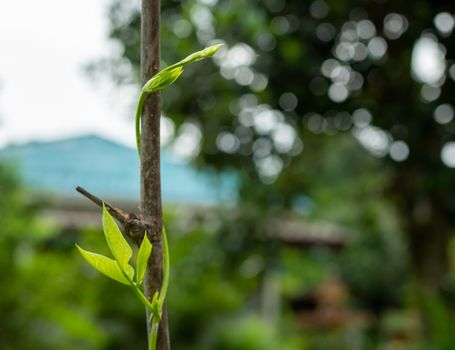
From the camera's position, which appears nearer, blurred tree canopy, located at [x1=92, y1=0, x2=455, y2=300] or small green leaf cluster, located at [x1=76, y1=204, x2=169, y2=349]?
small green leaf cluster, located at [x1=76, y1=204, x2=169, y2=349]

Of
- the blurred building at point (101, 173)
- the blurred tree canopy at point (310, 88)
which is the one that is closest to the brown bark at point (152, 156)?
the blurred tree canopy at point (310, 88)

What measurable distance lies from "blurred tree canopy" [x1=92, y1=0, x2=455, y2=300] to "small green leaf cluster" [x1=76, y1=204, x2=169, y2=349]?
126 inches

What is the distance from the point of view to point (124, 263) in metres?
0.35

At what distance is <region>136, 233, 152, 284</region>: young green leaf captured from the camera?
35 centimetres

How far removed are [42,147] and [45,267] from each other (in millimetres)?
2822

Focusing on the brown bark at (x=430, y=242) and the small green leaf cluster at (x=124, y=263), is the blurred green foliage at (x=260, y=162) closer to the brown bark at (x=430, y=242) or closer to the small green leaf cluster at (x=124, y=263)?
the brown bark at (x=430, y=242)

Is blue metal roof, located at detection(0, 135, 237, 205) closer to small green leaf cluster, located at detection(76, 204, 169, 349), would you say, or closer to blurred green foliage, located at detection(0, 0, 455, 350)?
blurred green foliage, located at detection(0, 0, 455, 350)

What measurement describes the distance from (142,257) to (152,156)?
5cm

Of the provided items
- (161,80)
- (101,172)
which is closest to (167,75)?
(161,80)

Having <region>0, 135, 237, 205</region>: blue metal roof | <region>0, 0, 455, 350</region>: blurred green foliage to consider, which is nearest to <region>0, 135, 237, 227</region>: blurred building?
<region>0, 135, 237, 205</region>: blue metal roof

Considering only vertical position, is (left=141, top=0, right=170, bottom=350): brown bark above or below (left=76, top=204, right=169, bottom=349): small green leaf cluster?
above

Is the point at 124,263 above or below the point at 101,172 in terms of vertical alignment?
above

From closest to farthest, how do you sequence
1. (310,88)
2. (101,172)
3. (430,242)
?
(310,88), (430,242), (101,172)

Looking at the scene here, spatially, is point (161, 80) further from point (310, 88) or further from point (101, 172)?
point (101, 172)
